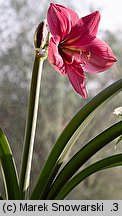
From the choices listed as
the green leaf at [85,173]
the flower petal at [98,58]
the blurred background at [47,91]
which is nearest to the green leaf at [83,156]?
the green leaf at [85,173]

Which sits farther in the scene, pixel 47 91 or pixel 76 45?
pixel 47 91

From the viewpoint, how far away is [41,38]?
76cm

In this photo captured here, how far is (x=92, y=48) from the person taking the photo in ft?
2.73

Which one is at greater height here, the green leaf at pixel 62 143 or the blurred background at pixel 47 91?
the blurred background at pixel 47 91

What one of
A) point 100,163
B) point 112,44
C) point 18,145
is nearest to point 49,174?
point 100,163

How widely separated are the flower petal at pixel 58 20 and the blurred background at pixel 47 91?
0.95 meters

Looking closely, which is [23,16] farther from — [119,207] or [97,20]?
[119,207]

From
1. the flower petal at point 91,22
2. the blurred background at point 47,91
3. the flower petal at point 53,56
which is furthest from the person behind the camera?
the blurred background at point 47,91

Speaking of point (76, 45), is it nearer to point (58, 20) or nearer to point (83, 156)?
point (58, 20)

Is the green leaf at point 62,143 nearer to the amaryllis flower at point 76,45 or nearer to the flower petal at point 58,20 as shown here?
the amaryllis flower at point 76,45

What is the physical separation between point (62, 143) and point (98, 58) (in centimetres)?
20

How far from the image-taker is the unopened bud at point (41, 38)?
30.0 inches

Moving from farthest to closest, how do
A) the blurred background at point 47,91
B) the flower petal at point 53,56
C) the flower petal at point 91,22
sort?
the blurred background at point 47,91 → the flower petal at point 91,22 → the flower petal at point 53,56

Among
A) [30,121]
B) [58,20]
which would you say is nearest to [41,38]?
[58,20]
